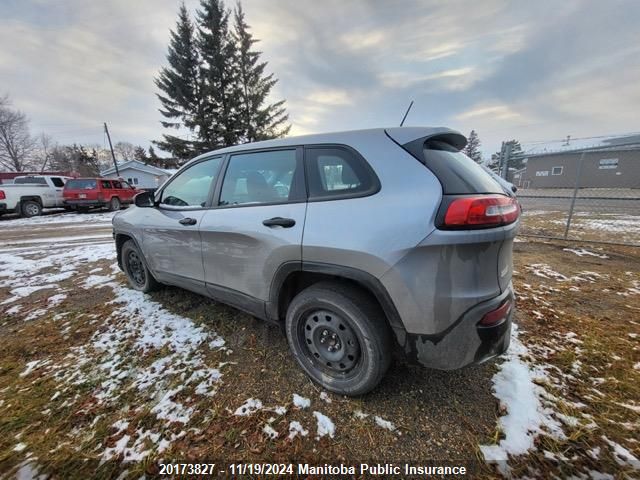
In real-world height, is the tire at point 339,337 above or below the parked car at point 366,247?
below

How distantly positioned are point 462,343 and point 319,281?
102 centimetres

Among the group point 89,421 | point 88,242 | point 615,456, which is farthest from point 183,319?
point 88,242

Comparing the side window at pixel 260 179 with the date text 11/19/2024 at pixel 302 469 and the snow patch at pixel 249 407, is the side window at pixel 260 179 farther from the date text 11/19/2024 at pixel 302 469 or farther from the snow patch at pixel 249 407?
the date text 11/19/2024 at pixel 302 469

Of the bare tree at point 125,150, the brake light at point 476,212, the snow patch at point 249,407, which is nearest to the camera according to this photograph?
the brake light at point 476,212

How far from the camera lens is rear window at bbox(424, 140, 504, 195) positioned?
1475 mm

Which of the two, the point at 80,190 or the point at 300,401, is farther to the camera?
the point at 80,190

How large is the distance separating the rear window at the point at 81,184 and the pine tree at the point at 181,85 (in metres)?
6.75

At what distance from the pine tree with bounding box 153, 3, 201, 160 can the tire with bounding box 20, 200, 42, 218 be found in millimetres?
8560

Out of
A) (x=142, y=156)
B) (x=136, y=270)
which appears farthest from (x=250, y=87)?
(x=136, y=270)

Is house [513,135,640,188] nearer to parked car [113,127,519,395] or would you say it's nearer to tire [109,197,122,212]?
parked car [113,127,519,395]

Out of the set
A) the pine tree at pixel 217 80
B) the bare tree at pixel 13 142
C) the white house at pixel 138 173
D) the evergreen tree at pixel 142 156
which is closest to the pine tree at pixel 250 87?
the pine tree at pixel 217 80

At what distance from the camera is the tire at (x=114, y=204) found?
1395cm

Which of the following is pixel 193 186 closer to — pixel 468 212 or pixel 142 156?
pixel 468 212

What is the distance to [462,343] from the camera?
1.52 m
